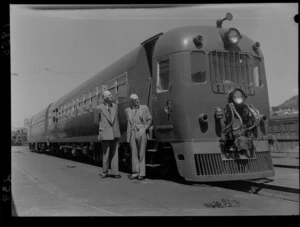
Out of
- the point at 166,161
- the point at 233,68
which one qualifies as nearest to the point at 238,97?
the point at 233,68

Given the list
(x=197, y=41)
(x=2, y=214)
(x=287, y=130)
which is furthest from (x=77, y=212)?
(x=287, y=130)

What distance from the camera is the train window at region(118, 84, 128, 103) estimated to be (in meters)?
9.13

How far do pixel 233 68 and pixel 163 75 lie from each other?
1361 millimetres

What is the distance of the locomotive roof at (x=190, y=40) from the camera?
23.9 ft

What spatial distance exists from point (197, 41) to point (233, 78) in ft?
3.22

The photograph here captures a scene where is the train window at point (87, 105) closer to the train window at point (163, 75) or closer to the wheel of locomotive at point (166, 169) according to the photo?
the wheel of locomotive at point (166, 169)

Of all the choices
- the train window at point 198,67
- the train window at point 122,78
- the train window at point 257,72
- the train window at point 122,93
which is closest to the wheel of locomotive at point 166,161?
the train window at point 198,67

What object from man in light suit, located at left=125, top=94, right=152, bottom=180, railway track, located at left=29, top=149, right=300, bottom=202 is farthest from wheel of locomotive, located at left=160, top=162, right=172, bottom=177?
man in light suit, located at left=125, top=94, right=152, bottom=180

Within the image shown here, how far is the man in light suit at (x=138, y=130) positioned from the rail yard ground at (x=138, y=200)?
1.18 feet

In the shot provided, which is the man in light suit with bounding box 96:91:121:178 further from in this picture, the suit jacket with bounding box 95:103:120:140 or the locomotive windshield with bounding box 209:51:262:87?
the locomotive windshield with bounding box 209:51:262:87

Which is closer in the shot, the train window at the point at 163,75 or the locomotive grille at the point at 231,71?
the locomotive grille at the point at 231,71

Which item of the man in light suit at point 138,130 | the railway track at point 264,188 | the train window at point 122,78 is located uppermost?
the train window at point 122,78

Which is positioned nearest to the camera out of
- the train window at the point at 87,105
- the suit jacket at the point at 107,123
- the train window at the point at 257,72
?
the train window at the point at 257,72

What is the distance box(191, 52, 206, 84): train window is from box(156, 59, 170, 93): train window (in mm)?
542
